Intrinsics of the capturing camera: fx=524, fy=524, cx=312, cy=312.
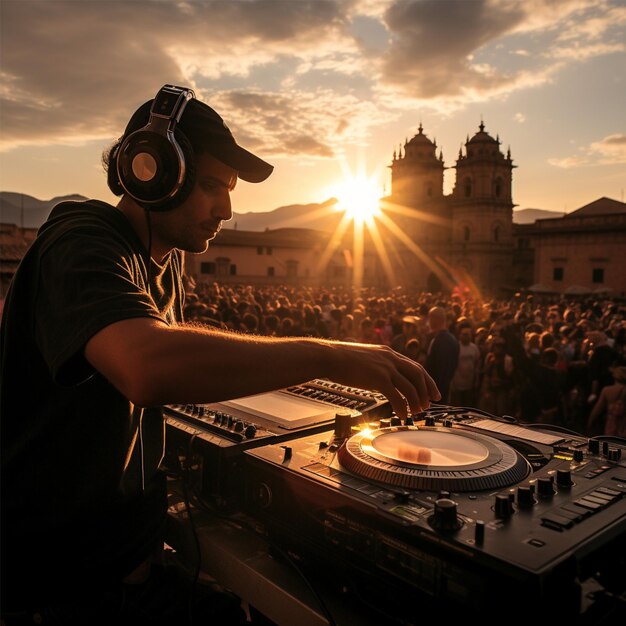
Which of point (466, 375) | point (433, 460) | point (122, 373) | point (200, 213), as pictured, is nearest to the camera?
point (122, 373)

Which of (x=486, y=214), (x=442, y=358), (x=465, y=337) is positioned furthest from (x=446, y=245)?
(x=442, y=358)

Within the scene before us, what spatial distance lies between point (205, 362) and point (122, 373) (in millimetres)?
176

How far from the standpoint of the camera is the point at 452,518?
127 centimetres

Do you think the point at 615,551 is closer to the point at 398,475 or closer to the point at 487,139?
the point at 398,475

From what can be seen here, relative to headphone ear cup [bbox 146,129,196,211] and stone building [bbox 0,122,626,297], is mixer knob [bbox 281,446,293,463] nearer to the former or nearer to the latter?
headphone ear cup [bbox 146,129,196,211]

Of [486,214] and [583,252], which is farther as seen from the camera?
[486,214]

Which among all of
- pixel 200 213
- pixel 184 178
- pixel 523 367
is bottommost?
pixel 523 367

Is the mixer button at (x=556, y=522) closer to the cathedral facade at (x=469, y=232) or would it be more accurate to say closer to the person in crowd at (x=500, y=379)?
the person in crowd at (x=500, y=379)

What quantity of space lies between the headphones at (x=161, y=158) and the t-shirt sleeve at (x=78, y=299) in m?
0.42

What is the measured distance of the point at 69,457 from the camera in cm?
152

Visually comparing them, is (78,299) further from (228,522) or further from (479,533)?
(228,522)

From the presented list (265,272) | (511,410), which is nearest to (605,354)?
(511,410)

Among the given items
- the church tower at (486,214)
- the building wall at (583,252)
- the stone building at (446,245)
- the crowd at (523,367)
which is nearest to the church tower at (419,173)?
the stone building at (446,245)

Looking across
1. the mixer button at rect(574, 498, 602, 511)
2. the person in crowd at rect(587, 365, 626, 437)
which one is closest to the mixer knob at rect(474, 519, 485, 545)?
the mixer button at rect(574, 498, 602, 511)
